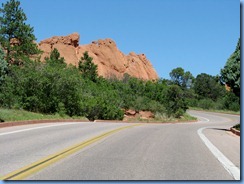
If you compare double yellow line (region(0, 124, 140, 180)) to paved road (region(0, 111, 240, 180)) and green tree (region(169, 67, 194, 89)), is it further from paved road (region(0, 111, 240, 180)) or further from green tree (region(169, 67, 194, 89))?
green tree (region(169, 67, 194, 89))

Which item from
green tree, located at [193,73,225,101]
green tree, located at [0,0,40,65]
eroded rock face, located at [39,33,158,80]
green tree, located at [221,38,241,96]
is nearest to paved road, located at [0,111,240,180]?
green tree, located at [221,38,241,96]

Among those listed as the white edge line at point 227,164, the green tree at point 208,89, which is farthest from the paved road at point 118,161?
the green tree at point 208,89

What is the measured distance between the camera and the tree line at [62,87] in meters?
32.2

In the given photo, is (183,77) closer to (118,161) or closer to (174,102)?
(174,102)

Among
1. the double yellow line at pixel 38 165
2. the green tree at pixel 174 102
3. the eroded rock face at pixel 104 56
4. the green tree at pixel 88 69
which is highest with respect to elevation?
the eroded rock face at pixel 104 56

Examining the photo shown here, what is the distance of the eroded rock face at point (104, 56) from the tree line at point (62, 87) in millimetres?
40545

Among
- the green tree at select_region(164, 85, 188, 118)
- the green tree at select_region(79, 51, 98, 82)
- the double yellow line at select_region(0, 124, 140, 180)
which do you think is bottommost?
the double yellow line at select_region(0, 124, 140, 180)

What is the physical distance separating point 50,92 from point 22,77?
2.76 meters

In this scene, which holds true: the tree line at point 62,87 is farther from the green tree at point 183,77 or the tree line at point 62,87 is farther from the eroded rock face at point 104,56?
the green tree at point 183,77

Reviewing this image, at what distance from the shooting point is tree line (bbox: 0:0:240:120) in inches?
1268

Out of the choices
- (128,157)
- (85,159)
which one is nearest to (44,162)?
(85,159)

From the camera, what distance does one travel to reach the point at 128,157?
36.2ft

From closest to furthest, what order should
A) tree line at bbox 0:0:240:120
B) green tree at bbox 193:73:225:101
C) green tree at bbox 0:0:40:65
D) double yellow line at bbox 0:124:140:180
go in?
double yellow line at bbox 0:124:140:180, tree line at bbox 0:0:240:120, green tree at bbox 0:0:40:65, green tree at bbox 193:73:225:101

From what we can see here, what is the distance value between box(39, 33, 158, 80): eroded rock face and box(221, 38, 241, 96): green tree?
79.8m
